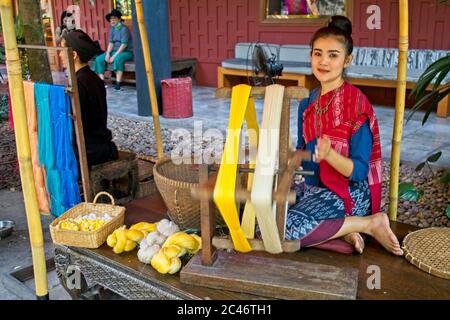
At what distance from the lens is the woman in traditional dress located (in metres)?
1.79

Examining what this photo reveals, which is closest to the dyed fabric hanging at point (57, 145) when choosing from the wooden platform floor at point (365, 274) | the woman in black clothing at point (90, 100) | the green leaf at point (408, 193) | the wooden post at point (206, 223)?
the woman in black clothing at point (90, 100)

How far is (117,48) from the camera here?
346 inches

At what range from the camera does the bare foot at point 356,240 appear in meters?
1.76

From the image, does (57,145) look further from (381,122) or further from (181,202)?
(381,122)

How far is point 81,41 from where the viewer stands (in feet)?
→ 9.65

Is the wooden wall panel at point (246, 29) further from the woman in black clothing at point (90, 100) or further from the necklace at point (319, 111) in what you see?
the necklace at point (319, 111)

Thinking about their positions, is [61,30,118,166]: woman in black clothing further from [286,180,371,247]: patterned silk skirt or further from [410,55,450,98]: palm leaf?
[410,55,450,98]: palm leaf

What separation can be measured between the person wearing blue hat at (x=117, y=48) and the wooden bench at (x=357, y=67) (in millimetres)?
1850

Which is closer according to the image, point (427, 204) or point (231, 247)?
point (231, 247)

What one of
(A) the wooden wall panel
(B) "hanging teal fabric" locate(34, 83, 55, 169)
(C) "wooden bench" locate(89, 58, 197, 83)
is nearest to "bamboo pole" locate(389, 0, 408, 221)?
(B) "hanging teal fabric" locate(34, 83, 55, 169)

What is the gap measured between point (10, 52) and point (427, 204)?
10.2 feet
